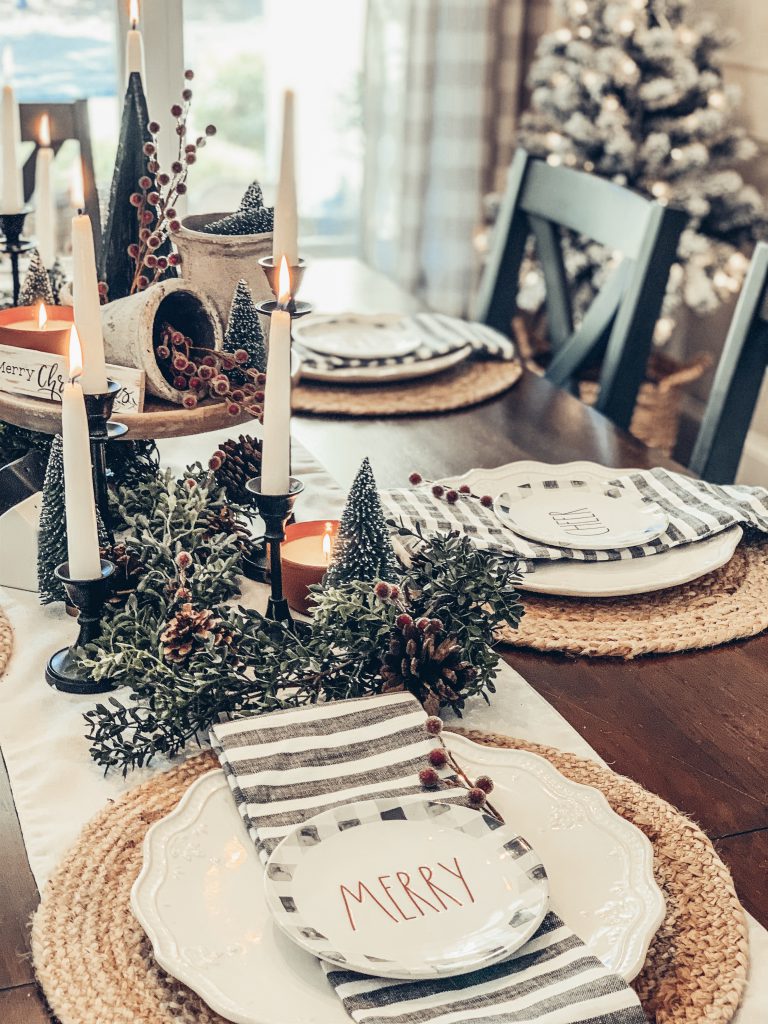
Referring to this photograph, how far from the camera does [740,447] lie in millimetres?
1604

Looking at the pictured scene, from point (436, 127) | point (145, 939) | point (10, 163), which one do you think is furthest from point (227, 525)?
point (436, 127)

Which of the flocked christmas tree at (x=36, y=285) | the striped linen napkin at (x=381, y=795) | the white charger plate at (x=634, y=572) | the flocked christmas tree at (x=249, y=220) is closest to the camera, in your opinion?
the striped linen napkin at (x=381, y=795)

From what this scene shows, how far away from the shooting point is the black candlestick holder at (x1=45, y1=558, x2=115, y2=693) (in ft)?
2.94

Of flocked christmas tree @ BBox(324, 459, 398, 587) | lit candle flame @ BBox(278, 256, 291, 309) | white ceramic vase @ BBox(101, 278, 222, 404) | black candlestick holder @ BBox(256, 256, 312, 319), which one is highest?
lit candle flame @ BBox(278, 256, 291, 309)

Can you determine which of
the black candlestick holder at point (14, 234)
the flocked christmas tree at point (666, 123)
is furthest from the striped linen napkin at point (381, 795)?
the flocked christmas tree at point (666, 123)

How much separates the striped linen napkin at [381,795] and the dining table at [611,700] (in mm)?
131

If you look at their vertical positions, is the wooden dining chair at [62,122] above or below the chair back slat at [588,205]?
below

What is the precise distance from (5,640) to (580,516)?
22.7 inches

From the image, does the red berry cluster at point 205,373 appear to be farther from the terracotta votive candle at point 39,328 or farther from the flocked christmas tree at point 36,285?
the flocked christmas tree at point 36,285

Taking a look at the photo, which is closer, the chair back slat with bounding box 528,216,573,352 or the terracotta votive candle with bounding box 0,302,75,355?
the terracotta votive candle with bounding box 0,302,75,355

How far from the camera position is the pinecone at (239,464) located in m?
1.19

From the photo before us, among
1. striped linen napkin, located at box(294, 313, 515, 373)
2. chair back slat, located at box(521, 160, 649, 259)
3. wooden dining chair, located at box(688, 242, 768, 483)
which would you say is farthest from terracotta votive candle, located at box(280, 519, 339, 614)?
chair back slat, located at box(521, 160, 649, 259)

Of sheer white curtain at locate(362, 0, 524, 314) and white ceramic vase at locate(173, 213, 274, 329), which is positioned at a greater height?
white ceramic vase at locate(173, 213, 274, 329)

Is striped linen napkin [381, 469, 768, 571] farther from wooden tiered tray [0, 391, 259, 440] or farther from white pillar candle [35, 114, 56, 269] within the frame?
white pillar candle [35, 114, 56, 269]
